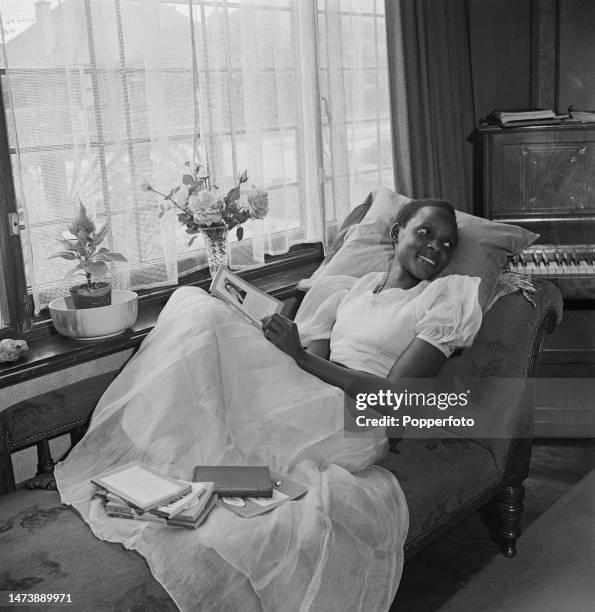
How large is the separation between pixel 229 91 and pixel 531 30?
1.86 metres

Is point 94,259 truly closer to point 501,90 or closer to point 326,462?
point 326,462

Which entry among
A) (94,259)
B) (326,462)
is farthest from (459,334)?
(94,259)

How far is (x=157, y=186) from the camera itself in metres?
2.71

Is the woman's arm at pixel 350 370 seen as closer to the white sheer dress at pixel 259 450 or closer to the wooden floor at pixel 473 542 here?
the white sheer dress at pixel 259 450

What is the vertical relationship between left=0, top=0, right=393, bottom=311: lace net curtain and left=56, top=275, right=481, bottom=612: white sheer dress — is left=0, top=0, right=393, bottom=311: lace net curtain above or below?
above

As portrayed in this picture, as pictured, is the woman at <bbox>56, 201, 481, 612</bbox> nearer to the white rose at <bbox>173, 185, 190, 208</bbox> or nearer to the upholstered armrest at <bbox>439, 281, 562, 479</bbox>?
the upholstered armrest at <bbox>439, 281, 562, 479</bbox>

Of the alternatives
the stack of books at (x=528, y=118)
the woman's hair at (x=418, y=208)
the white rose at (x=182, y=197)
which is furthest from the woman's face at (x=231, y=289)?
the stack of books at (x=528, y=118)

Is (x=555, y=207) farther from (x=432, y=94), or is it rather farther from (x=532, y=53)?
(x=532, y=53)

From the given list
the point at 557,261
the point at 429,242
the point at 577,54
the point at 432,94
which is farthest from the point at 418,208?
the point at 577,54

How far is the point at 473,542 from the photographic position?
2.55m

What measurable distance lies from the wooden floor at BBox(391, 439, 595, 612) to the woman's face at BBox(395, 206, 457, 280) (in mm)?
851

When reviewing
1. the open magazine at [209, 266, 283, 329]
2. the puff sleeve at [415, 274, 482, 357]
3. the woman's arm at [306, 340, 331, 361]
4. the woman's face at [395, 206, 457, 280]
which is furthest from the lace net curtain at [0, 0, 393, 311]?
the puff sleeve at [415, 274, 482, 357]

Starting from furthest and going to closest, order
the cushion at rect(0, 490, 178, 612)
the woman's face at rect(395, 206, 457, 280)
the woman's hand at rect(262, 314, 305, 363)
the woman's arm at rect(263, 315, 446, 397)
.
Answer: the woman's face at rect(395, 206, 457, 280)
the woman's hand at rect(262, 314, 305, 363)
the woman's arm at rect(263, 315, 446, 397)
the cushion at rect(0, 490, 178, 612)

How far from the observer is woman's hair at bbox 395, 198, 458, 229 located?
7.84 feet
